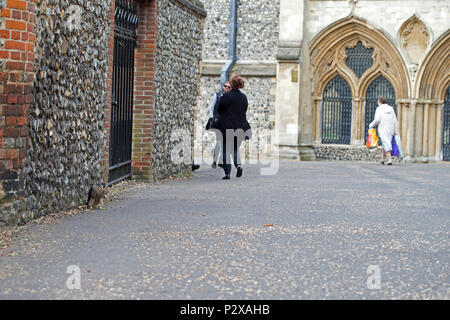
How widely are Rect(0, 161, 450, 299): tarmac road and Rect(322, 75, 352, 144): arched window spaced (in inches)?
579

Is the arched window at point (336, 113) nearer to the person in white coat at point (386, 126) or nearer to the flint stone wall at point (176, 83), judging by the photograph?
the person in white coat at point (386, 126)

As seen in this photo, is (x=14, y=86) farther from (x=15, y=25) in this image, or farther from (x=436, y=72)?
(x=436, y=72)

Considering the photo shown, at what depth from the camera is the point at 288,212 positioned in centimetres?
855

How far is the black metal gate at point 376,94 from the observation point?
79.8 feet

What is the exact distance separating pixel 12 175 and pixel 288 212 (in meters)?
2.97

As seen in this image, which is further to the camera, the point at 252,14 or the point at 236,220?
the point at 252,14

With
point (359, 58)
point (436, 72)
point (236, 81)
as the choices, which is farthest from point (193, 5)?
point (436, 72)

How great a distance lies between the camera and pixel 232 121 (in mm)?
13625

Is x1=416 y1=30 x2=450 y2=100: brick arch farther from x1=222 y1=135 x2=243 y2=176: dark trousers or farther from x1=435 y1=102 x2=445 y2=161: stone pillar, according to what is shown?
x1=222 y1=135 x2=243 y2=176: dark trousers

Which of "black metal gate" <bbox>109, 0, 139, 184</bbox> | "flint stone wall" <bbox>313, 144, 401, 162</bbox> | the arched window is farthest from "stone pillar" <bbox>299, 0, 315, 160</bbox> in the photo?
"black metal gate" <bbox>109, 0, 139, 184</bbox>
